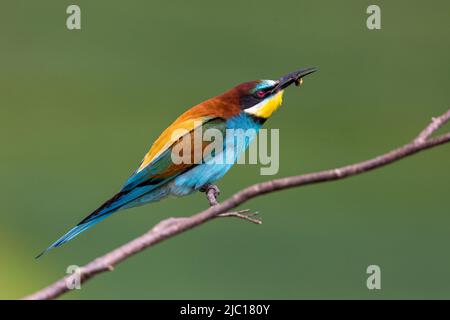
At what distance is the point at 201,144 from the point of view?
1439mm

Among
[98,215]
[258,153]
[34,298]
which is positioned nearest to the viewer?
[34,298]

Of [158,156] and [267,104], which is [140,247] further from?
[267,104]

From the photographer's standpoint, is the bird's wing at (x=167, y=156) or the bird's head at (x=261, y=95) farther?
the bird's head at (x=261, y=95)

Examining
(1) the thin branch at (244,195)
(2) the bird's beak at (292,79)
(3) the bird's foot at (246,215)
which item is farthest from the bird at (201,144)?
(1) the thin branch at (244,195)

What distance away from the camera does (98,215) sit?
1.22 meters

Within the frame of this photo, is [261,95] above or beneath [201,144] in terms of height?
above

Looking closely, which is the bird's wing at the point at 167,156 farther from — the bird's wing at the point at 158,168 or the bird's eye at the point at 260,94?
the bird's eye at the point at 260,94

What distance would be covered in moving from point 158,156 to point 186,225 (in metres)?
0.81

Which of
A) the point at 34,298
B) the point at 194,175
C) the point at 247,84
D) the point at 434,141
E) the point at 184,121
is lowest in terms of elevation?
the point at 34,298

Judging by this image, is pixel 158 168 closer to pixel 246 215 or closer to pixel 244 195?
pixel 246 215

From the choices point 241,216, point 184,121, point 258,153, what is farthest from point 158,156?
point 241,216

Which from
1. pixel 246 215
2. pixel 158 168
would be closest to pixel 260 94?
pixel 158 168

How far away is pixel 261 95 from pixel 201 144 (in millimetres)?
168

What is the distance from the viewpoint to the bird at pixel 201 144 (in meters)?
1.32
